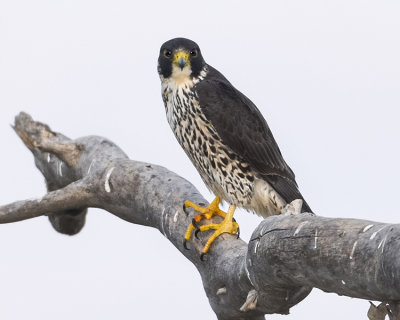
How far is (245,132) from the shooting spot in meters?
6.39

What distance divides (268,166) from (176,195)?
0.66 m

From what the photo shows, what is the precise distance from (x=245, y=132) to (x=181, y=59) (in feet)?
2.18

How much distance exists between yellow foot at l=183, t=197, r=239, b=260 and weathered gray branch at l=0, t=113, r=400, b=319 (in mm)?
54

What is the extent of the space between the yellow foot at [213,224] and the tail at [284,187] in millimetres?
320

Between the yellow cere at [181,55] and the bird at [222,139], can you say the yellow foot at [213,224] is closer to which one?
the bird at [222,139]

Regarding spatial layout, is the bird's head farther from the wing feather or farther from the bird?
the wing feather

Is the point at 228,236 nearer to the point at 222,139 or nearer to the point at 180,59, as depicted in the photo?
the point at 222,139

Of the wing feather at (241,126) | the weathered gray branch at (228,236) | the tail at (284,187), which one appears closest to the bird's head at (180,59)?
the wing feather at (241,126)

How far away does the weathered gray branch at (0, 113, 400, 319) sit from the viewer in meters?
3.74

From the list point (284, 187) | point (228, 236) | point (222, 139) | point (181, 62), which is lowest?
point (228, 236)

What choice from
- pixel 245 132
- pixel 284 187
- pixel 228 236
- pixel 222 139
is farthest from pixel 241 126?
pixel 228 236

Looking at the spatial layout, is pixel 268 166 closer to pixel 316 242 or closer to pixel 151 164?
pixel 151 164

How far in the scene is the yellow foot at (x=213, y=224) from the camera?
19.2 feet

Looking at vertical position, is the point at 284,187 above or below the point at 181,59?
below
